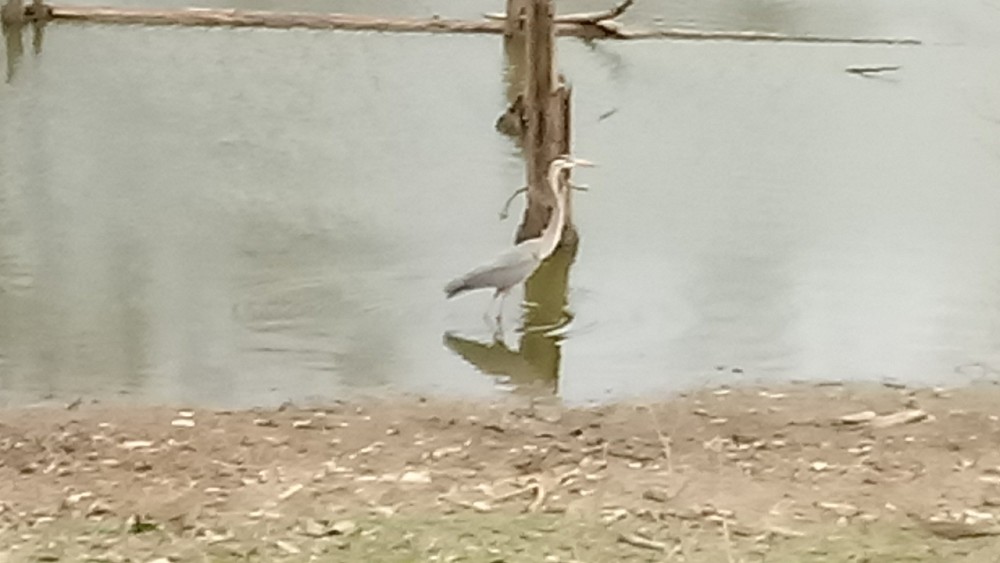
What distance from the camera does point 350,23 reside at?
1345 centimetres

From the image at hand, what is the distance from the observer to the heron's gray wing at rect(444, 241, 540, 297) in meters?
7.19

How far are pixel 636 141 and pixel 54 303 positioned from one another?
4393 mm

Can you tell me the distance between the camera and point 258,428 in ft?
18.5

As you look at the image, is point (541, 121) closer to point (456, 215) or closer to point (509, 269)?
point (456, 215)

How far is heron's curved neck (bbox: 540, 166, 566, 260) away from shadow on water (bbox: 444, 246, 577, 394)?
0.25 meters

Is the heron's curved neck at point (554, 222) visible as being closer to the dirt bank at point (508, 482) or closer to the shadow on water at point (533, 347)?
the shadow on water at point (533, 347)

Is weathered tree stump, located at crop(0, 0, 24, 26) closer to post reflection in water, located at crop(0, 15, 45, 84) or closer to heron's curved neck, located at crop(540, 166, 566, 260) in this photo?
post reflection in water, located at crop(0, 15, 45, 84)

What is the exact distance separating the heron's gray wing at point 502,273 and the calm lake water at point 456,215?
18cm

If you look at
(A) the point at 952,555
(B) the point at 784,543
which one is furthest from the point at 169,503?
(A) the point at 952,555

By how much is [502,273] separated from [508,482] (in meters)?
2.35

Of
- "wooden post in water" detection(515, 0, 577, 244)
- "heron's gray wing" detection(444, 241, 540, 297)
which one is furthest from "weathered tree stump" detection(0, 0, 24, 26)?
"heron's gray wing" detection(444, 241, 540, 297)

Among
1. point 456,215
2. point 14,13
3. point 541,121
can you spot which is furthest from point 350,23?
point 541,121

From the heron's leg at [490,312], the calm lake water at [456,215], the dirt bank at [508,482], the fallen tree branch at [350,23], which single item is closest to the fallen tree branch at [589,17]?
the fallen tree branch at [350,23]

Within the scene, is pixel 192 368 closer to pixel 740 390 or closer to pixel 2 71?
pixel 740 390
